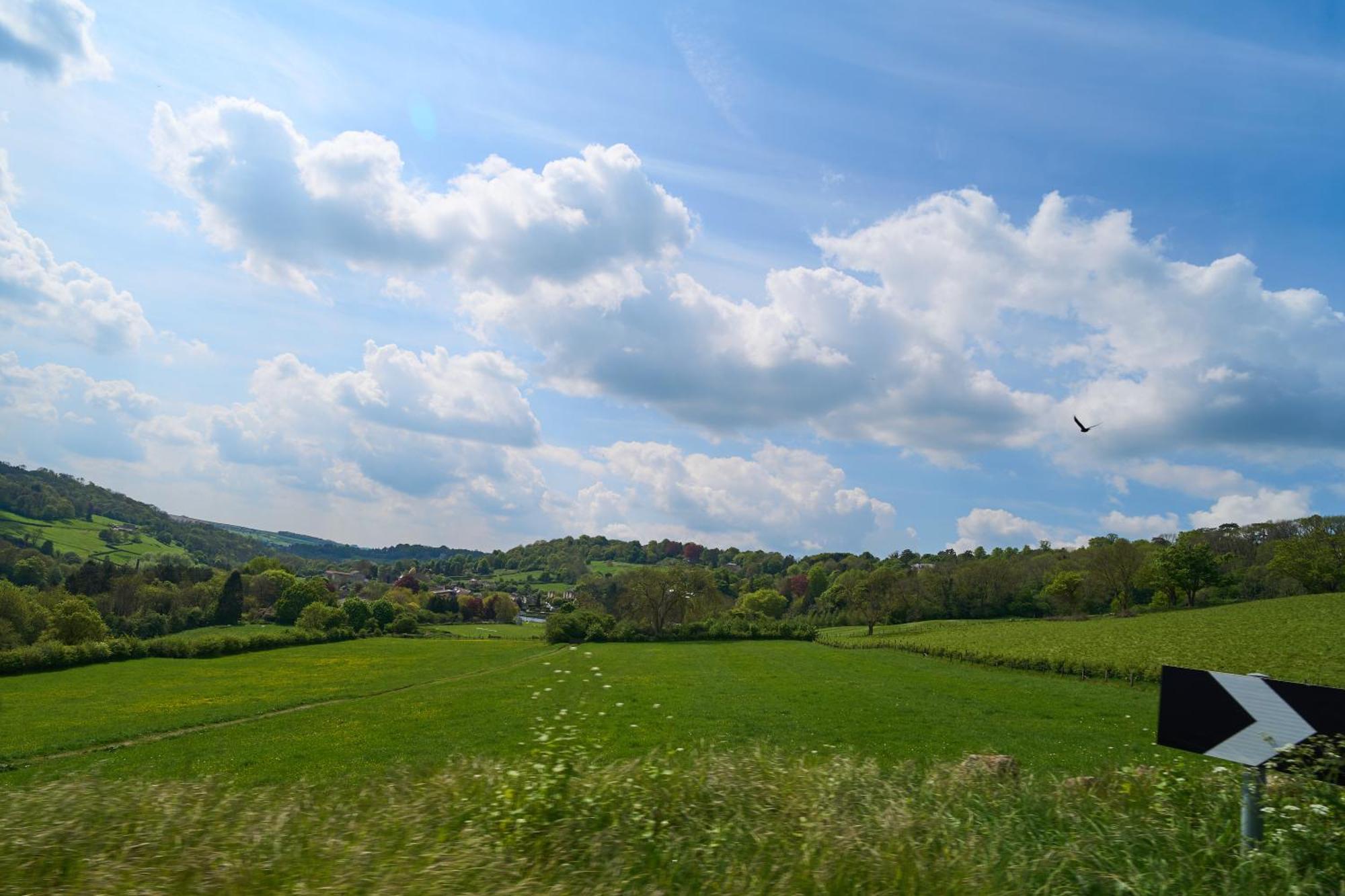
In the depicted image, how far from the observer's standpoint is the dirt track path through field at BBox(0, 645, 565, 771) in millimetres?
24656

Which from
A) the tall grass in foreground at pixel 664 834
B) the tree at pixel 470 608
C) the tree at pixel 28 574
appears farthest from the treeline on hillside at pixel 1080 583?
the tree at pixel 28 574

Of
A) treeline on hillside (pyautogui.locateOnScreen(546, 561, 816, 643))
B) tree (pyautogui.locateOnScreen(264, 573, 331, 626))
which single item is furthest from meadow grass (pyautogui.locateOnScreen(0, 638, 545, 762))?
tree (pyautogui.locateOnScreen(264, 573, 331, 626))

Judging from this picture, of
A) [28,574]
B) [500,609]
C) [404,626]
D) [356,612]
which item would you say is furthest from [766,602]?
[28,574]

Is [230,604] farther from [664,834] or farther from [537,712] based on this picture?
[664,834]

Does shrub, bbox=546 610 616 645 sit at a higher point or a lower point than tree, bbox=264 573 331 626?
higher

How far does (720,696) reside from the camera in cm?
3659

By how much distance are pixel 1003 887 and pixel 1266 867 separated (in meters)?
1.94

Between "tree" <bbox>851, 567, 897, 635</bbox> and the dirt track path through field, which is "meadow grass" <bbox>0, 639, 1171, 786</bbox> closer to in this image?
the dirt track path through field

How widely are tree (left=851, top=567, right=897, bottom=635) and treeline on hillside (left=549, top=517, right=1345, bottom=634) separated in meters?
0.14

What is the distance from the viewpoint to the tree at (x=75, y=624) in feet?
199

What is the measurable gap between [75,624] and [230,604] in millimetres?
42353

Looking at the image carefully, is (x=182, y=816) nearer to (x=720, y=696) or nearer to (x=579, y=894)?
(x=579, y=894)

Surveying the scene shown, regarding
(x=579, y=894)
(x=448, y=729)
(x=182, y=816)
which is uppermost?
(x=579, y=894)

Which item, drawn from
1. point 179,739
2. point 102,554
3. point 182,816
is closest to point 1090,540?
point 179,739
